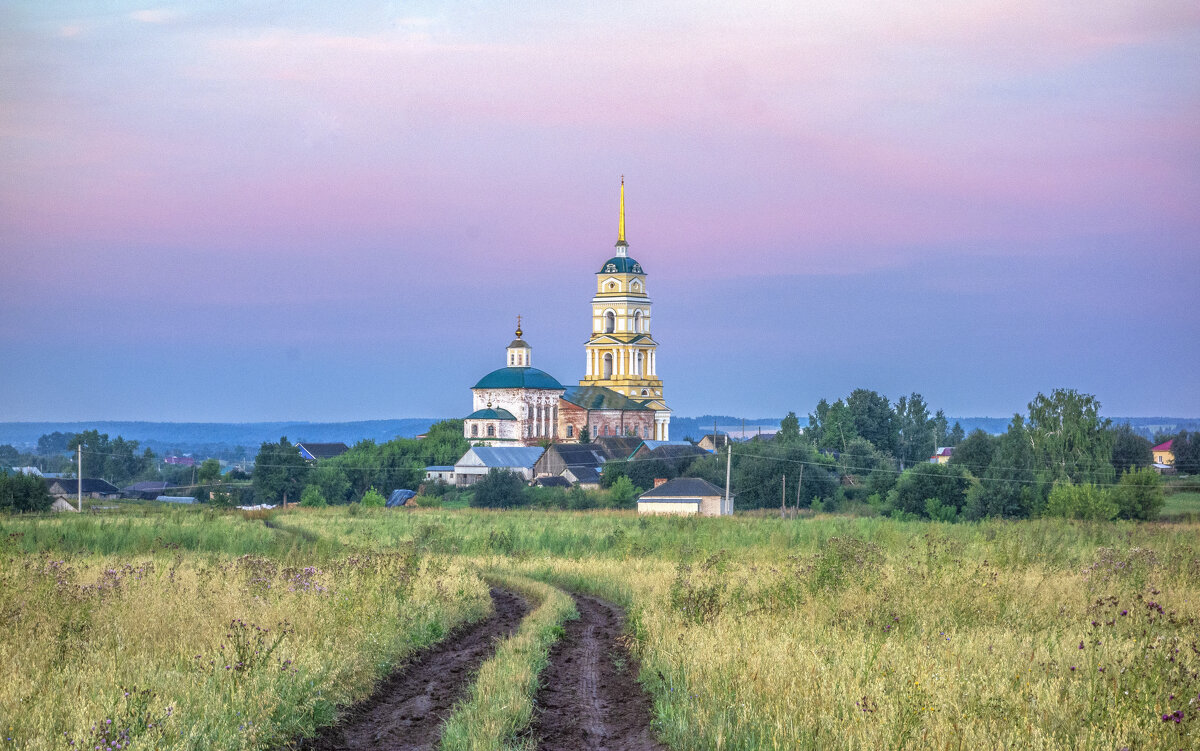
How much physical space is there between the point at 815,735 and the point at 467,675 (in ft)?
16.9

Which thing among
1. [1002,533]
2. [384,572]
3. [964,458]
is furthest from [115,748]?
[964,458]

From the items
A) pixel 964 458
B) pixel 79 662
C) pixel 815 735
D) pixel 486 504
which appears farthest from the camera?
pixel 486 504

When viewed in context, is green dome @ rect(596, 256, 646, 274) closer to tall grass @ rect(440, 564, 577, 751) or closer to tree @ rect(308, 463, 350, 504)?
tree @ rect(308, 463, 350, 504)

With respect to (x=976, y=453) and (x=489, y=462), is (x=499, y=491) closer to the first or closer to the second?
(x=489, y=462)

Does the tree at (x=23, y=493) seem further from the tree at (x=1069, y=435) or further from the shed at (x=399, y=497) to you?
the tree at (x=1069, y=435)

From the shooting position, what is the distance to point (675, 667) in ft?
39.6

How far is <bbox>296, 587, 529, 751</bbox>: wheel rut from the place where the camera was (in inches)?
396

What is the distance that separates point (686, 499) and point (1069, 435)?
23150 mm

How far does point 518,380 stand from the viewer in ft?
397

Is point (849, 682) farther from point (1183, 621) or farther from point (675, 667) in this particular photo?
point (1183, 621)

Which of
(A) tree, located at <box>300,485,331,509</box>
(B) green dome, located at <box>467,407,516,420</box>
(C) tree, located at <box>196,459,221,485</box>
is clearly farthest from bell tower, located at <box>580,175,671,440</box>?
(A) tree, located at <box>300,485,331,509</box>

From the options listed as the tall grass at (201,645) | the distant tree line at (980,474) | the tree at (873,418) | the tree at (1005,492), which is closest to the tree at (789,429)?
the distant tree line at (980,474)

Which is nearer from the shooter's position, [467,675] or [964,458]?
[467,675]

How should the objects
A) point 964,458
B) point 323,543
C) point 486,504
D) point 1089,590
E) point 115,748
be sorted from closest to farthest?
point 115,748, point 1089,590, point 323,543, point 964,458, point 486,504
